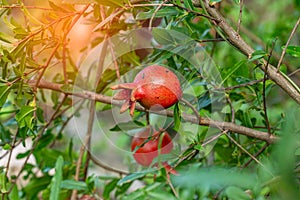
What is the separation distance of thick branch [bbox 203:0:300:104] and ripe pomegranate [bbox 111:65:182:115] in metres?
0.10

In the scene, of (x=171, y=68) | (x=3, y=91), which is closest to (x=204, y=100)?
(x=171, y=68)

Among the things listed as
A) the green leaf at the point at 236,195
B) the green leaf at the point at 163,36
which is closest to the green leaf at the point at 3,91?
the green leaf at the point at 163,36

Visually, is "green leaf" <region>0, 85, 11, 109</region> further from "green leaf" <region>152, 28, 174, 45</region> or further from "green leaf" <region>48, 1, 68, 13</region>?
"green leaf" <region>152, 28, 174, 45</region>

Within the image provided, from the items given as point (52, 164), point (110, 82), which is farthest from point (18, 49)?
point (52, 164)

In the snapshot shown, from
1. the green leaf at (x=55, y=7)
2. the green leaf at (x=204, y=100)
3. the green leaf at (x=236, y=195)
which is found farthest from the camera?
the green leaf at (x=204, y=100)

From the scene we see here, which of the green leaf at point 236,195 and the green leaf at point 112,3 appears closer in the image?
the green leaf at point 236,195

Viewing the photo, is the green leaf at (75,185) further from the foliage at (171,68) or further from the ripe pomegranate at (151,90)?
the ripe pomegranate at (151,90)

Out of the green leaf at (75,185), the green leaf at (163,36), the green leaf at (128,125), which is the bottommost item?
the green leaf at (75,185)

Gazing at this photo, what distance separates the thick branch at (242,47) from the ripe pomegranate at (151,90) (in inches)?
3.9

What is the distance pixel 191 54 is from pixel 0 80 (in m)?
0.31

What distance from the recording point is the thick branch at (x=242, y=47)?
660mm

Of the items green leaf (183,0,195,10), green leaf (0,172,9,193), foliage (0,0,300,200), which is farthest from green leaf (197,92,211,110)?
green leaf (0,172,9,193)

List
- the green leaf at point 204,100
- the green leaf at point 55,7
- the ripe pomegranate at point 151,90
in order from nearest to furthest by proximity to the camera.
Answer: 1. the ripe pomegranate at point 151,90
2. the green leaf at point 55,7
3. the green leaf at point 204,100

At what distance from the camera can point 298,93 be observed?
26.9 inches
